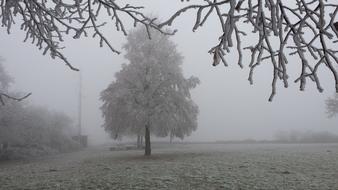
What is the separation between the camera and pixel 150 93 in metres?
18.3

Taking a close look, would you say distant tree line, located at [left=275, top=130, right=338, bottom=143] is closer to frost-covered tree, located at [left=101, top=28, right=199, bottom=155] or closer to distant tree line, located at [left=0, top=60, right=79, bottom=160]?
frost-covered tree, located at [left=101, top=28, right=199, bottom=155]

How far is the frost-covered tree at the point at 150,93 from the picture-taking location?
18.1 metres

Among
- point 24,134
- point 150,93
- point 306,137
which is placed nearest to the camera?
point 150,93

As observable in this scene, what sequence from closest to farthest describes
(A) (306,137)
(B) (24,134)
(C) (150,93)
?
(C) (150,93)
(B) (24,134)
(A) (306,137)

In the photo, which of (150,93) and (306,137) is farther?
(306,137)

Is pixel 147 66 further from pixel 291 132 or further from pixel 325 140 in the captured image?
pixel 291 132

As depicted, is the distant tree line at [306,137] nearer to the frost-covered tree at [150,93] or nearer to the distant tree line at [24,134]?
the frost-covered tree at [150,93]

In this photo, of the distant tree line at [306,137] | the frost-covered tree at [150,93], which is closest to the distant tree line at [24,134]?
the frost-covered tree at [150,93]

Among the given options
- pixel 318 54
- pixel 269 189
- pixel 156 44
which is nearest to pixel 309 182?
pixel 269 189

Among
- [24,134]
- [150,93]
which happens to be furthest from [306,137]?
[24,134]

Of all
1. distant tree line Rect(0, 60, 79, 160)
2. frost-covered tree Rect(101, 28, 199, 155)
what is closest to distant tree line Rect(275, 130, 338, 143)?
frost-covered tree Rect(101, 28, 199, 155)

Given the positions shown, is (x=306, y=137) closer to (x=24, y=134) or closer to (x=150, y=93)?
(x=150, y=93)

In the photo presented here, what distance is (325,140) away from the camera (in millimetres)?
35906

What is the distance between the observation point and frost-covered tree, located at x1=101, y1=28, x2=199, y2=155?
18.1 meters
